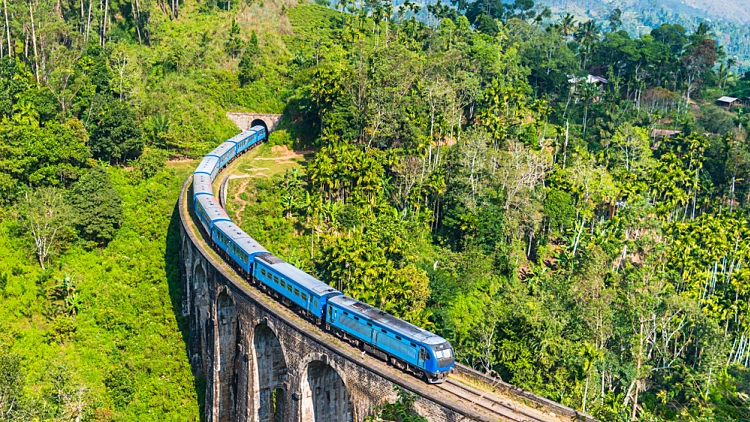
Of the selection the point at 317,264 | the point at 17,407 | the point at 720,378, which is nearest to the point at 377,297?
the point at 317,264

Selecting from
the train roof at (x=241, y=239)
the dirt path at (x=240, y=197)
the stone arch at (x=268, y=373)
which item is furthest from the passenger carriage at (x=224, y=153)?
the stone arch at (x=268, y=373)

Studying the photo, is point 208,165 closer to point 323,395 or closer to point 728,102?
point 323,395

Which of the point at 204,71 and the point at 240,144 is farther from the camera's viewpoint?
the point at 204,71

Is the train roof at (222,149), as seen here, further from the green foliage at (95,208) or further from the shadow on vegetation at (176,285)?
Result: the green foliage at (95,208)

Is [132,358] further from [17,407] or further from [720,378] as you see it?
[720,378]

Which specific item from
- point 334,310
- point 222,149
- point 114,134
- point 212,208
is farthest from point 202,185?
point 334,310

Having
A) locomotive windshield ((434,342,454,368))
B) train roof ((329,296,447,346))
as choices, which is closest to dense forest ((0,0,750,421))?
locomotive windshield ((434,342,454,368))

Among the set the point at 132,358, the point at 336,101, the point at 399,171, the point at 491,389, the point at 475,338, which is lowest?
the point at 132,358
